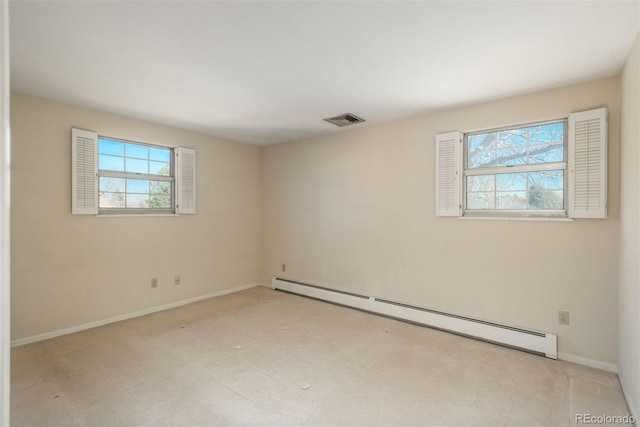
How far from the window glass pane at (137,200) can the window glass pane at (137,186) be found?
55 mm

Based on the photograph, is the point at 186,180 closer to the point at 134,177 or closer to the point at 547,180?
the point at 134,177

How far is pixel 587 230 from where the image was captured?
2.64 metres

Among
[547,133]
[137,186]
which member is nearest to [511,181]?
[547,133]

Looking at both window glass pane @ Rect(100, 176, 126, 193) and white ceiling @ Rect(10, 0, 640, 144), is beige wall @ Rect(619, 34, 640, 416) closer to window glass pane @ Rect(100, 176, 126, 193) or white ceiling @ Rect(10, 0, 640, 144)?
white ceiling @ Rect(10, 0, 640, 144)

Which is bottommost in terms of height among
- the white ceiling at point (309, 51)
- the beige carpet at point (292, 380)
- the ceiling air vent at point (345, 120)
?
the beige carpet at point (292, 380)

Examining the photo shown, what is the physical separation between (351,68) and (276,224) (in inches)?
126

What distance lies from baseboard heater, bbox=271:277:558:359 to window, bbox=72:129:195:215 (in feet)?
7.25

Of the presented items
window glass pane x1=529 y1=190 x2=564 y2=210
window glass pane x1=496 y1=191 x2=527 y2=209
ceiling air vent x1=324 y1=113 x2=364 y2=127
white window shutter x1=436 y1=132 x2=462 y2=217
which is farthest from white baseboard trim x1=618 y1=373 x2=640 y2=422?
ceiling air vent x1=324 y1=113 x2=364 y2=127

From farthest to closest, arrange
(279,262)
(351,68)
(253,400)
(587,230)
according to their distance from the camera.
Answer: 1. (279,262)
2. (587,230)
3. (351,68)
4. (253,400)

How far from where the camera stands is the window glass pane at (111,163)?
356 centimetres

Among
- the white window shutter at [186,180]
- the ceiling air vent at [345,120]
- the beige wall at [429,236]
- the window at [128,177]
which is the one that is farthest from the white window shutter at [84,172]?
the ceiling air vent at [345,120]

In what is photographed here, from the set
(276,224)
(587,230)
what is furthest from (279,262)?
(587,230)

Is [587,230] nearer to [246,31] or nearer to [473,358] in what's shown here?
[473,358]

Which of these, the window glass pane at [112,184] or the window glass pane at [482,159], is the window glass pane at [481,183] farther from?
the window glass pane at [112,184]
